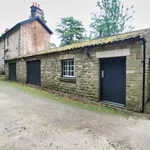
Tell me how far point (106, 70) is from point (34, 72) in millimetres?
7693

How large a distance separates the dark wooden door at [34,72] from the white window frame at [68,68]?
3.31 m

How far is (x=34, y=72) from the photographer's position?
40.6ft

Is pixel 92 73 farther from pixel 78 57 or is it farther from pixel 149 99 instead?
pixel 149 99

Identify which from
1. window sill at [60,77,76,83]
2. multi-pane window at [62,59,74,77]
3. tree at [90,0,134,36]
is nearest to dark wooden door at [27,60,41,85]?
multi-pane window at [62,59,74,77]

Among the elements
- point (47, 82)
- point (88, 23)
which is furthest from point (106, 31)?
point (47, 82)

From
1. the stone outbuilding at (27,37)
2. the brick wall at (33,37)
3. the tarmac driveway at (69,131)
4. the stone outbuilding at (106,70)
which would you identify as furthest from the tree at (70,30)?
the tarmac driveway at (69,131)

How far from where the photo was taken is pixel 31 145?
3068 millimetres

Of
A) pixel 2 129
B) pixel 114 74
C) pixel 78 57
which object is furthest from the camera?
pixel 78 57

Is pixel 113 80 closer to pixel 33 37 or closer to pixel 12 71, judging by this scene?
pixel 12 71

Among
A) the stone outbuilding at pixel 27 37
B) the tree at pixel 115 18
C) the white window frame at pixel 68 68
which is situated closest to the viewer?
the white window frame at pixel 68 68

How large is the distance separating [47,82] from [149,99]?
7.28 m

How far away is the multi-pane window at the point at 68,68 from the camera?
8.84m

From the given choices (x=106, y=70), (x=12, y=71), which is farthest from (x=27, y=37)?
(x=106, y=70)

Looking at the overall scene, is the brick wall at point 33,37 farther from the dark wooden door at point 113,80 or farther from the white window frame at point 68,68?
the dark wooden door at point 113,80
